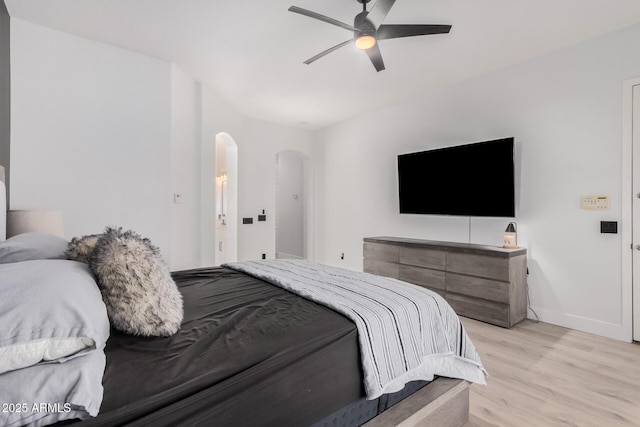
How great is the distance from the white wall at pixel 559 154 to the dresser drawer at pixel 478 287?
0.54 metres

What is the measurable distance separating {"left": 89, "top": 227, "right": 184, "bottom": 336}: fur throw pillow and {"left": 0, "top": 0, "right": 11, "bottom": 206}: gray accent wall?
2.11m

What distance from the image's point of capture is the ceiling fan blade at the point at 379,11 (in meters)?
1.98

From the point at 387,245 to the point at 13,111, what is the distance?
3.84m

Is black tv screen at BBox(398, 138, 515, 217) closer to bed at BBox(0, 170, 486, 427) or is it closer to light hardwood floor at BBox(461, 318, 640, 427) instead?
light hardwood floor at BBox(461, 318, 640, 427)

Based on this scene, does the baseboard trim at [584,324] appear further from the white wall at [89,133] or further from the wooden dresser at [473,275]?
the white wall at [89,133]

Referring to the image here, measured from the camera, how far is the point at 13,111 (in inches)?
100

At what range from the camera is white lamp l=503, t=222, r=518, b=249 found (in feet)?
10.4

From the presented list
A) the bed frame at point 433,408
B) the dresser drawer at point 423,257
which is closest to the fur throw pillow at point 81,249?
the bed frame at point 433,408

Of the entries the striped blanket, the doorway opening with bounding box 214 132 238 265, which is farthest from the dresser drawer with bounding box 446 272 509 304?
the doorway opening with bounding box 214 132 238 265

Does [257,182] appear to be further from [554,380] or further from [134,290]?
[554,380]

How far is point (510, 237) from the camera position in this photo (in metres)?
3.19

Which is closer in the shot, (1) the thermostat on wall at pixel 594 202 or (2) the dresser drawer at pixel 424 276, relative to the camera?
(1) the thermostat on wall at pixel 594 202

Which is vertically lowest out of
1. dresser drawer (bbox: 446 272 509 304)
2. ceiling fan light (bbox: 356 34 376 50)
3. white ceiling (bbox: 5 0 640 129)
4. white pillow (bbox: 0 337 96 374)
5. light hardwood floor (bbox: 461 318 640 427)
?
light hardwood floor (bbox: 461 318 640 427)

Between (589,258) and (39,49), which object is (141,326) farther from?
(589,258)
